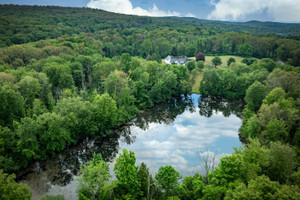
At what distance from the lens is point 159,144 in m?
39.2

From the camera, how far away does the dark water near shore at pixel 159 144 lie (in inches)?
1142

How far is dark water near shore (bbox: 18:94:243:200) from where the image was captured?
2900 centimetres

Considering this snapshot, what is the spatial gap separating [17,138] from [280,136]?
3998cm

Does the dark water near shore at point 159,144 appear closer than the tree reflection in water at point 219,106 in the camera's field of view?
Yes

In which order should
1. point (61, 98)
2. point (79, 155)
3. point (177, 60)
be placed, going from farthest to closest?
point (177, 60)
point (61, 98)
point (79, 155)

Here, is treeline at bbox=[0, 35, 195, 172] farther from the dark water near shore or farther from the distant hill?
the distant hill

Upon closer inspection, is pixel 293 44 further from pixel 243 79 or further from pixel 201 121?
pixel 201 121

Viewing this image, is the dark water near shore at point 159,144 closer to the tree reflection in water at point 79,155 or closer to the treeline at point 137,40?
the tree reflection in water at point 79,155

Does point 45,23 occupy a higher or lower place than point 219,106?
higher

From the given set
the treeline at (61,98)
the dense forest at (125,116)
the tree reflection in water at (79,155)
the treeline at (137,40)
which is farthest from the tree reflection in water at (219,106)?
the treeline at (137,40)

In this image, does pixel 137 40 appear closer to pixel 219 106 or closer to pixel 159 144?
pixel 219 106

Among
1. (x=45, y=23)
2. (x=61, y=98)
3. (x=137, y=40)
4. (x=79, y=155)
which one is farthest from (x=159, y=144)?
(x=45, y=23)

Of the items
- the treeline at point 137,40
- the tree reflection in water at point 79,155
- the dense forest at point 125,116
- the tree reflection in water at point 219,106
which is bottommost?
the tree reflection in water at point 79,155

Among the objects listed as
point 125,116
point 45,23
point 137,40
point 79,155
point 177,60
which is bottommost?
point 79,155
